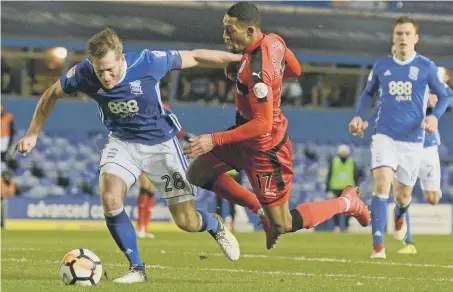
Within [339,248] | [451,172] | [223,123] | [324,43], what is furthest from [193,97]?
[339,248]

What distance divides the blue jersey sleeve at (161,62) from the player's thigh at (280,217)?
4.62ft

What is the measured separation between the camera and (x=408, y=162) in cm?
1235

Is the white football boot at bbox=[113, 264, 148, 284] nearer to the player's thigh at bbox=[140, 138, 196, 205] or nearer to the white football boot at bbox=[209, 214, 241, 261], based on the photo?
the player's thigh at bbox=[140, 138, 196, 205]

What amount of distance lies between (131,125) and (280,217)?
1.45 metres

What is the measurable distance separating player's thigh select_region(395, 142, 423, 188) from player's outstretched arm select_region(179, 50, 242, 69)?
13.9 ft

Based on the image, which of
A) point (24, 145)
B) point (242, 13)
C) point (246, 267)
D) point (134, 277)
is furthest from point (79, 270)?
point (246, 267)

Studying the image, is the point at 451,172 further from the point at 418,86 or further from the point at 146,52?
the point at 146,52

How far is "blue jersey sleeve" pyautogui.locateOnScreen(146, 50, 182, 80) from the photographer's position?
8500mm

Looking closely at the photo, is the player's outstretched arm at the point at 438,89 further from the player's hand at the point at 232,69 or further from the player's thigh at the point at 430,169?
the player's hand at the point at 232,69

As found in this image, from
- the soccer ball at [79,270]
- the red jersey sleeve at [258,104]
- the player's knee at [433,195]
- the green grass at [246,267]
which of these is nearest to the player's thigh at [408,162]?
the green grass at [246,267]

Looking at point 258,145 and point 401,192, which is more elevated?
point 258,145

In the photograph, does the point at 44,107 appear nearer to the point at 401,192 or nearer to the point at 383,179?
the point at 383,179

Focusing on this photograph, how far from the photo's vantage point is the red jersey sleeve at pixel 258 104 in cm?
829

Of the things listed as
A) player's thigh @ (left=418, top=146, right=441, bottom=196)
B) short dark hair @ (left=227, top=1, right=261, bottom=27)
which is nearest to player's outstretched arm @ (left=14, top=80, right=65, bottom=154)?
short dark hair @ (left=227, top=1, right=261, bottom=27)
